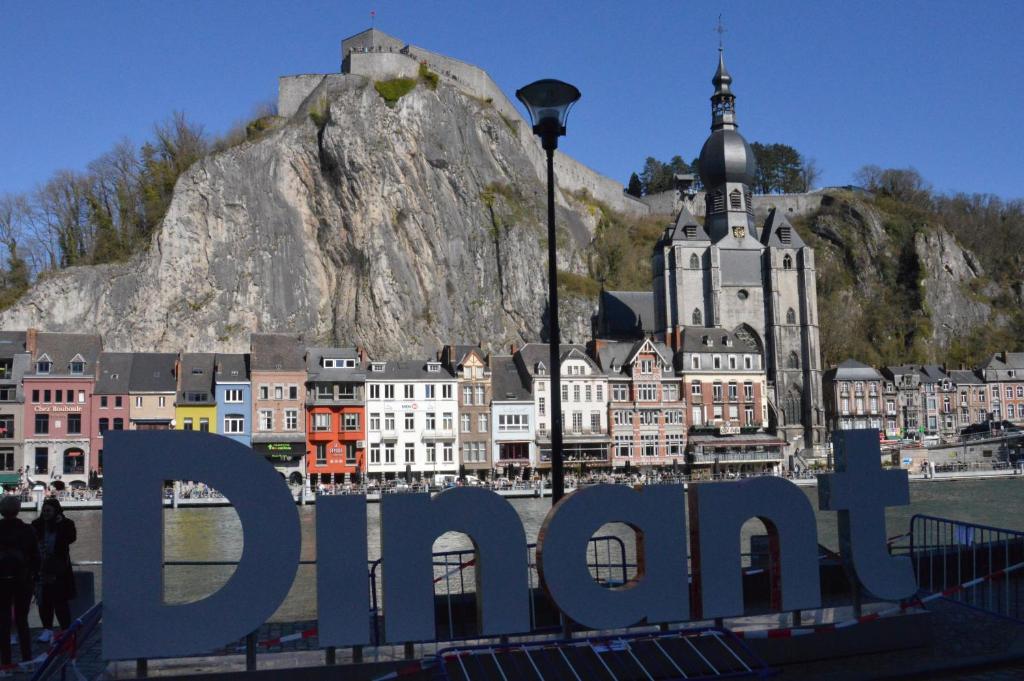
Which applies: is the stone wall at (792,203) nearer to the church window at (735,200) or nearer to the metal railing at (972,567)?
the church window at (735,200)

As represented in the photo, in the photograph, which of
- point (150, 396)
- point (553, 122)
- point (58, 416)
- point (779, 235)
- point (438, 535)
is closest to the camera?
point (438, 535)

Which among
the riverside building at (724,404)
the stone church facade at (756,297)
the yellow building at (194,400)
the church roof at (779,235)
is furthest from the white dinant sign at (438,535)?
the church roof at (779,235)

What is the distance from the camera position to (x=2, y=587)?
11.2 m

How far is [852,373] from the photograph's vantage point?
9031 cm

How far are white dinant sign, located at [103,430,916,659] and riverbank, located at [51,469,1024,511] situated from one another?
2936cm

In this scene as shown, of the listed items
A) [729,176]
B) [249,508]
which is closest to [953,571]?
[249,508]

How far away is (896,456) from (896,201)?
52.3 m

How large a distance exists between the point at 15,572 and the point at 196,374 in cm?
5753

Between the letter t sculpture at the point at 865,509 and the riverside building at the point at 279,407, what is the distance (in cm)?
5645

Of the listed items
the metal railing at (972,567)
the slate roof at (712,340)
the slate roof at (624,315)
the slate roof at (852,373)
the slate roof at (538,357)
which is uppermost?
the slate roof at (624,315)

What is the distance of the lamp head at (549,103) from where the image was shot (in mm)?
12508

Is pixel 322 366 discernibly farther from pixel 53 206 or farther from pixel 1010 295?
pixel 1010 295

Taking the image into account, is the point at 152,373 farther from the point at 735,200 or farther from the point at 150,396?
the point at 735,200

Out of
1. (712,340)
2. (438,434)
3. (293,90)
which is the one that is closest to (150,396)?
(438,434)
